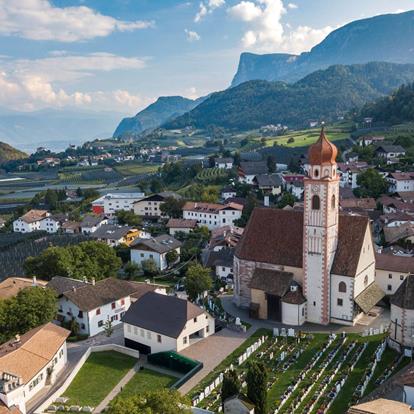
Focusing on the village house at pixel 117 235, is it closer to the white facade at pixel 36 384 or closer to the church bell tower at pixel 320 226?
the white facade at pixel 36 384

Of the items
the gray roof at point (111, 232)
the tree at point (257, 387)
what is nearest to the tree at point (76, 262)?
the gray roof at point (111, 232)

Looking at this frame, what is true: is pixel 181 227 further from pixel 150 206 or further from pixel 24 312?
pixel 24 312

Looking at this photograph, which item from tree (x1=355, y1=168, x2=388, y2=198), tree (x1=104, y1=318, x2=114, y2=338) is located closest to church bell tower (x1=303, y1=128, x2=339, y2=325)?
tree (x1=104, y1=318, x2=114, y2=338)

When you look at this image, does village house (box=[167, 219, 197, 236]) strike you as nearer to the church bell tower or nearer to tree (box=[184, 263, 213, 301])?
tree (box=[184, 263, 213, 301])

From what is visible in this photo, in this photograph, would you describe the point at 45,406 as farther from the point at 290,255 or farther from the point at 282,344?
the point at 290,255

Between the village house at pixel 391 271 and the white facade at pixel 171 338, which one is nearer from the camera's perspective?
the white facade at pixel 171 338

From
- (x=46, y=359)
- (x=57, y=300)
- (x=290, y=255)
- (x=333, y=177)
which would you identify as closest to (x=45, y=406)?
(x=46, y=359)
